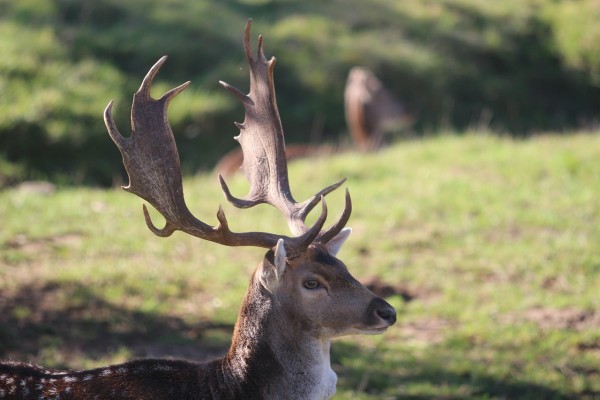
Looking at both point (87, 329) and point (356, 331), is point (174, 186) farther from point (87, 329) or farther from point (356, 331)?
point (87, 329)

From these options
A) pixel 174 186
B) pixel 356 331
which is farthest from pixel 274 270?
pixel 174 186

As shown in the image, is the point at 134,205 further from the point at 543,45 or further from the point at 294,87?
the point at 543,45

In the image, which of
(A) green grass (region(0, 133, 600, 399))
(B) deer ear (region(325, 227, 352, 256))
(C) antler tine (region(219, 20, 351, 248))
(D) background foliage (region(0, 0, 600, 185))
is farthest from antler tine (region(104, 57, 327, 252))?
(D) background foliage (region(0, 0, 600, 185))

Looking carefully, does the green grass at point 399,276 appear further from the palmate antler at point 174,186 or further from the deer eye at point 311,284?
the deer eye at point 311,284

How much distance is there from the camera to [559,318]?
683 centimetres

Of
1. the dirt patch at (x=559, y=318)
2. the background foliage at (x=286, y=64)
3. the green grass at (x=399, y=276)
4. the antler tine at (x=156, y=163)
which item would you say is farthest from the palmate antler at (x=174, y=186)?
the background foliage at (x=286, y=64)

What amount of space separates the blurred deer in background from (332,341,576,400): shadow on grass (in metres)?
6.44

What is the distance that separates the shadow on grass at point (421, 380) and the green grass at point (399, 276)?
0.01 m

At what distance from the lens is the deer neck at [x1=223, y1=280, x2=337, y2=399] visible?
4090mm

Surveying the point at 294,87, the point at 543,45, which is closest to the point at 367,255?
the point at 294,87

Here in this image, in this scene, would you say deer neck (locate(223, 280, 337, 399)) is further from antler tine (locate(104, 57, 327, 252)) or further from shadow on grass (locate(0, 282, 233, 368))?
shadow on grass (locate(0, 282, 233, 368))

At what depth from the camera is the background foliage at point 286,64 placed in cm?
1204

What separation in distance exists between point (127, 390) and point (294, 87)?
1100 centimetres

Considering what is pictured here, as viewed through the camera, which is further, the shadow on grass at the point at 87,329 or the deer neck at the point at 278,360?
the shadow on grass at the point at 87,329
